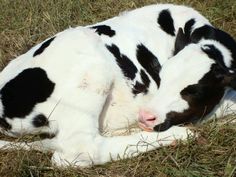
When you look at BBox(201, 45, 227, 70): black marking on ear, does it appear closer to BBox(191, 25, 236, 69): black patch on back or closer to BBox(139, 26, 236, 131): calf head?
BBox(139, 26, 236, 131): calf head

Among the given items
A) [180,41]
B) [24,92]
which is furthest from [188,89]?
[24,92]

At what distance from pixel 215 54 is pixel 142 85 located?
791 mm

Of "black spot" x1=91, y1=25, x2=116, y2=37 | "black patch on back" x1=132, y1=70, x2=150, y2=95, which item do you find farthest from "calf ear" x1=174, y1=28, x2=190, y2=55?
"black spot" x1=91, y1=25, x2=116, y2=37

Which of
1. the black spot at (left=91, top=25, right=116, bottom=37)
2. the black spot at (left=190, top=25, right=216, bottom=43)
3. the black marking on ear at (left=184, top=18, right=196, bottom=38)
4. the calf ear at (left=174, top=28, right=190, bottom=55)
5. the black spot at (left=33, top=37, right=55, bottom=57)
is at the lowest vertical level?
the black marking on ear at (left=184, top=18, right=196, bottom=38)

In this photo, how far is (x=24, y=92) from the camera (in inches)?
197

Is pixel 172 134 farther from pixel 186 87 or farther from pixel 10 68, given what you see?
pixel 10 68

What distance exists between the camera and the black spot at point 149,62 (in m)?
5.66

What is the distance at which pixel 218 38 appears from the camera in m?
5.73

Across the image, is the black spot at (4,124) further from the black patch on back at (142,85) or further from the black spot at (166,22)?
the black spot at (166,22)

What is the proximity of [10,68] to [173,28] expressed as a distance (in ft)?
6.23

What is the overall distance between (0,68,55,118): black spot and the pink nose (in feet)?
2.87

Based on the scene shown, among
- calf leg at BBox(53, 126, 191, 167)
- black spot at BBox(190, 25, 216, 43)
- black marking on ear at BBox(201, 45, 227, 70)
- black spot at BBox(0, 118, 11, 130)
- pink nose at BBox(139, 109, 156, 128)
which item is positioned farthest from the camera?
black spot at BBox(190, 25, 216, 43)

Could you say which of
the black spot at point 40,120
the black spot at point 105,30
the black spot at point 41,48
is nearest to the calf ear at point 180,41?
the black spot at point 105,30

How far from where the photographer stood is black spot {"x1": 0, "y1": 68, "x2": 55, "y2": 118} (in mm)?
4977
